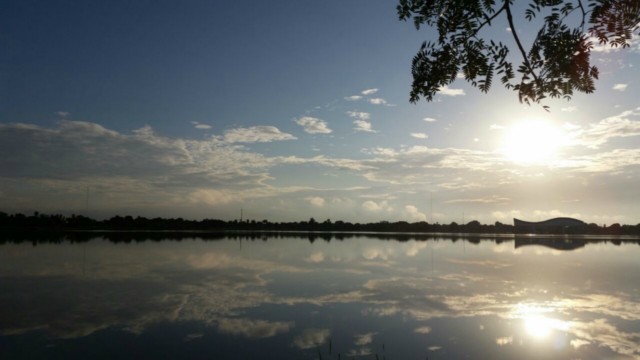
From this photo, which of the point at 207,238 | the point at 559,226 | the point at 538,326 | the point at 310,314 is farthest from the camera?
the point at 559,226

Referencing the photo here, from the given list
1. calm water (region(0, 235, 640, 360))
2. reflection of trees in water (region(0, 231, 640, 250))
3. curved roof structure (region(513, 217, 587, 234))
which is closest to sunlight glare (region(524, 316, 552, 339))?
calm water (region(0, 235, 640, 360))

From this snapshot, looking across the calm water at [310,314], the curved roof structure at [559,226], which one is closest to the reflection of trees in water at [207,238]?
the calm water at [310,314]

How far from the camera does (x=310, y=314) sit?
18.8 meters

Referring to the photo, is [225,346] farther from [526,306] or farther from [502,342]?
[526,306]

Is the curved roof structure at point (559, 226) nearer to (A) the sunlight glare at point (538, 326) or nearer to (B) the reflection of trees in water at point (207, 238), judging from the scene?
(B) the reflection of trees in water at point (207, 238)

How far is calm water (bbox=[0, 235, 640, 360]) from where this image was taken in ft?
46.0

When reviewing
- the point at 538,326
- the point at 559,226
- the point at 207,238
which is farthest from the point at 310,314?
the point at 559,226

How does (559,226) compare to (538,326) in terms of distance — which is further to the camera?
(559,226)

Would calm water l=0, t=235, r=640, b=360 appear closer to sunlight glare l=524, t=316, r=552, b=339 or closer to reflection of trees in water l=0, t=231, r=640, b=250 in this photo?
sunlight glare l=524, t=316, r=552, b=339

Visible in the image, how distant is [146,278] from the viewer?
2820cm

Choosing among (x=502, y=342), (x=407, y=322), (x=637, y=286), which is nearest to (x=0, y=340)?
(x=407, y=322)

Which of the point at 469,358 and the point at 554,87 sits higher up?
the point at 554,87

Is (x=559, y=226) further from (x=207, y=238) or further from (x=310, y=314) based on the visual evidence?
(x=310, y=314)

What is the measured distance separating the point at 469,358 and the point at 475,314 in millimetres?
6368
